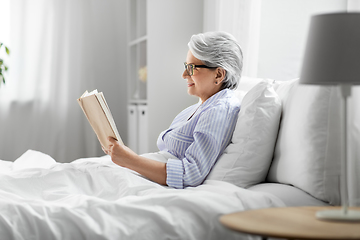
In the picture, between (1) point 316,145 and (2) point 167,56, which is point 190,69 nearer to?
(1) point 316,145

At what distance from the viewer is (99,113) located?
1.46m

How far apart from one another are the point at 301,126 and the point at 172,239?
531 mm

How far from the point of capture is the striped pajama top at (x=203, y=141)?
4.68 ft

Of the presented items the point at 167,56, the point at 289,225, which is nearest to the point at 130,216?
the point at 289,225

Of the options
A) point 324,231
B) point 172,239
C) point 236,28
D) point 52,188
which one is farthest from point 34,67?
Result: point 324,231

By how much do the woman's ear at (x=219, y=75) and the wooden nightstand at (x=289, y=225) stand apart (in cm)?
88

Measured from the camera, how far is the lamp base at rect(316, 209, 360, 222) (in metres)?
0.81

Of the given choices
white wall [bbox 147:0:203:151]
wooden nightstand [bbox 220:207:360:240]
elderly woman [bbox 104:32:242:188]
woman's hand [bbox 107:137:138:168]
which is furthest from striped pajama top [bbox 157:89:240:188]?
white wall [bbox 147:0:203:151]

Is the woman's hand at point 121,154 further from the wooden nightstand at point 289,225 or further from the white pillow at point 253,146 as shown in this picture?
the wooden nightstand at point 289,225

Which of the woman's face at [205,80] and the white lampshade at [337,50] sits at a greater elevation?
the white lampshade at [337,50]

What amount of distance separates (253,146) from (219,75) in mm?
421

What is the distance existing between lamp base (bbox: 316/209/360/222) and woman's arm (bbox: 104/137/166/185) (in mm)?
697

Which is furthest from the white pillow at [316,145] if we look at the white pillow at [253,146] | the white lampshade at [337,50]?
the white lampshade at [337,50]

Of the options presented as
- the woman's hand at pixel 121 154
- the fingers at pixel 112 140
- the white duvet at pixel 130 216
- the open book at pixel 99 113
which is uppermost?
the open book at pixel 99 113
